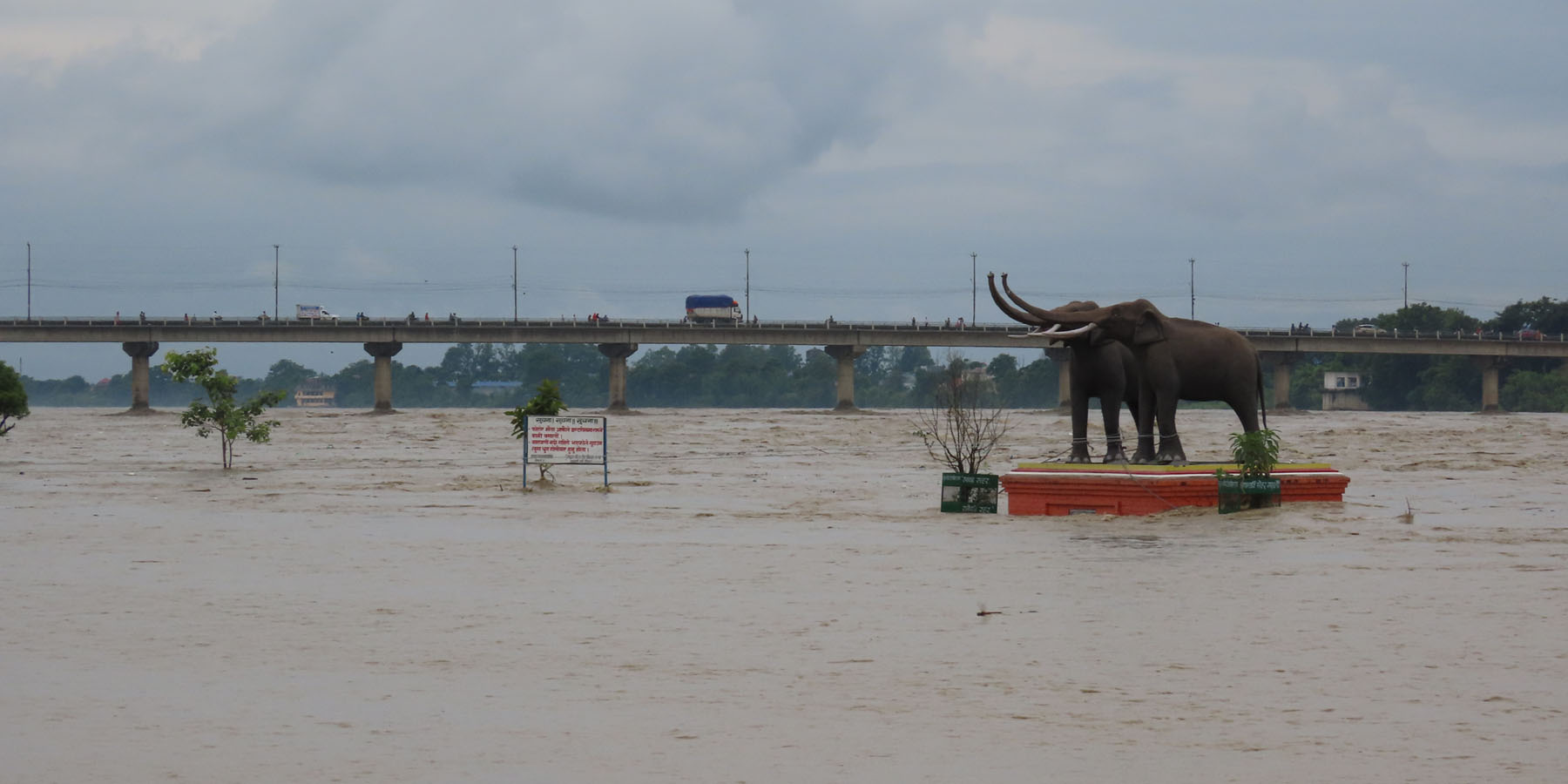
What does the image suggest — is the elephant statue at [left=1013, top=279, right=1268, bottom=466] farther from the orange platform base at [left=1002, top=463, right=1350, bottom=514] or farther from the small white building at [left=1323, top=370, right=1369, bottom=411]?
the small white building at [left=1323, top=370, right=1369, bottom=411]

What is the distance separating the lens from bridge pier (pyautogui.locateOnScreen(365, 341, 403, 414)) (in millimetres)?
122375

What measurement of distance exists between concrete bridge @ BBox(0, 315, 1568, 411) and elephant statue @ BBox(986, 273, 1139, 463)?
8774 cm

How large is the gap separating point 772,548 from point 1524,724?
1401 centimetres

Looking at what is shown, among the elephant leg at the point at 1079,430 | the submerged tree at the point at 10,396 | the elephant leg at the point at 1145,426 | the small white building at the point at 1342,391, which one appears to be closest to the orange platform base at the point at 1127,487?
the elephant leg at the point at 1079,430

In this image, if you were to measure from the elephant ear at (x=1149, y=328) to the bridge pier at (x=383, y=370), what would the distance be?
98.8 metres

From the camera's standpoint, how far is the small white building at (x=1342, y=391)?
166m

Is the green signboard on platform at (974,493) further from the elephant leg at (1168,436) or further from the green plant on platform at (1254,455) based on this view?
the green plant on platform at (1254,455)

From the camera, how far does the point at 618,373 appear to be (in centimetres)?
12425

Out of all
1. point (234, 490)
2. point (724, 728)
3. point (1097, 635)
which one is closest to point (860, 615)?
point (1097, 635)

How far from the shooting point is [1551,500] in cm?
3303

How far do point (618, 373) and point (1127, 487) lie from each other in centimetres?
9822

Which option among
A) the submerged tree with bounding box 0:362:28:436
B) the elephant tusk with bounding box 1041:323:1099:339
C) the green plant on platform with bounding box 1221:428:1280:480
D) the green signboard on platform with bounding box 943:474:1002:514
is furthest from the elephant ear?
the submerged tree with bounding box 0:362:28:436

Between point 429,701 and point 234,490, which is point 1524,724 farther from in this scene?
point 234,490

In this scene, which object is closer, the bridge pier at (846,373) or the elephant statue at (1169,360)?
the elephant statue at (1169,360)
